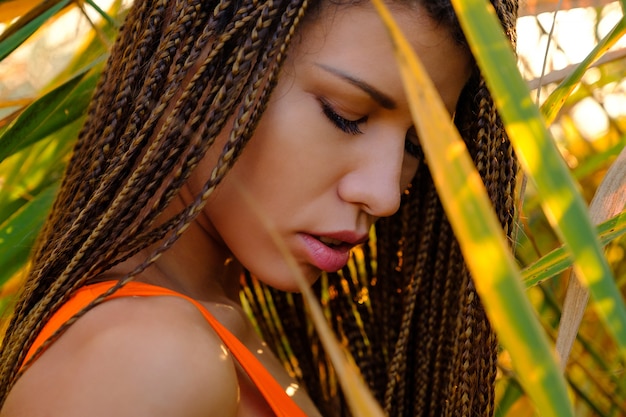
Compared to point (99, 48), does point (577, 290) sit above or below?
below

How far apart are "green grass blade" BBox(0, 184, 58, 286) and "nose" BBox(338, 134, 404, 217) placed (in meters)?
0.54

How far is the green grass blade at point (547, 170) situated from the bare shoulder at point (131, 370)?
0.43 meters

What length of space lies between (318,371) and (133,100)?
68 cm

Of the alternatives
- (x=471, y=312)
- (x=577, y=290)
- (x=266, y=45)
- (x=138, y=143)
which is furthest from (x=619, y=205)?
(x=138, y=143)

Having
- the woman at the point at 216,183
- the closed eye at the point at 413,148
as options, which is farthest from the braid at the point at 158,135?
the closed eye at the point at 413,148

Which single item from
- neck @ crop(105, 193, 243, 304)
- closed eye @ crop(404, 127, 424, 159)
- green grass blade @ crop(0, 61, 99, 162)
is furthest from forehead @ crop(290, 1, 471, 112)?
green grass blade @ crop(0, 61, 99, 162)

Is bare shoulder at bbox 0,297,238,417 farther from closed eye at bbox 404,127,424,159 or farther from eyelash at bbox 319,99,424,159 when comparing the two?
closed eye at bbox 404,127,424,159

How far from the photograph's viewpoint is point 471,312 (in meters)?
1.04

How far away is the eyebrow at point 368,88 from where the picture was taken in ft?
2.95

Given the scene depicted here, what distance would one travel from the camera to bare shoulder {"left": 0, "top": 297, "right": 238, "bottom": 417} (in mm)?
718

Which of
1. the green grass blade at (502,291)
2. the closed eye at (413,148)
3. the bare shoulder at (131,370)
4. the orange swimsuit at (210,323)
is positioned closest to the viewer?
the green grass blade at (502,291)

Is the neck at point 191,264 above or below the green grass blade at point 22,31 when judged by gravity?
below

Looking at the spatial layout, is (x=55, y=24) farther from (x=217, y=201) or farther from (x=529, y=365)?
(x=529, y=365)

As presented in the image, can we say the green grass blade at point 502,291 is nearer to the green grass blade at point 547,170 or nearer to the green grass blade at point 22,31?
the green grass blade at point 547,170
